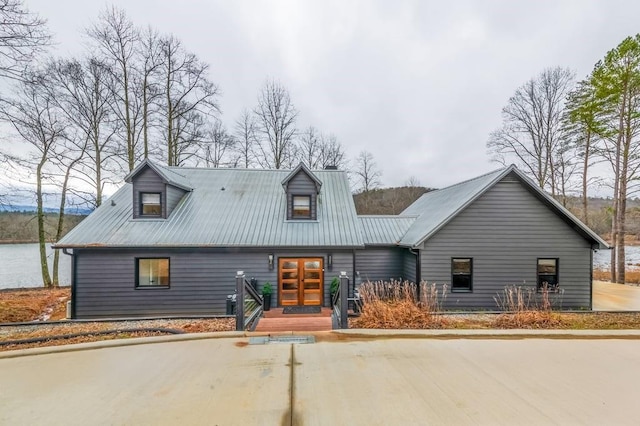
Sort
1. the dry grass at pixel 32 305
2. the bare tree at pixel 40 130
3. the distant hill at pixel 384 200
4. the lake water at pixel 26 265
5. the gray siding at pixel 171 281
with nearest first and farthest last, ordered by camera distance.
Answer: the dry grass at pixel 32 305, the gray siding at pixel 171 281, the bare tree at pixel 40 130, the lake water at pixel 26 265, the distant hill at pixel 384 200

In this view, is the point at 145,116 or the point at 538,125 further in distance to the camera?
the point at 538,125

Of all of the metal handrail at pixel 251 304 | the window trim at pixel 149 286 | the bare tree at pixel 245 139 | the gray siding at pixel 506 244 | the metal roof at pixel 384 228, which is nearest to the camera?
the metal handrail at pixel 251 304

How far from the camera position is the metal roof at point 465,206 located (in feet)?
30.1

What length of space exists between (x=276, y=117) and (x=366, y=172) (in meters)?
11.3

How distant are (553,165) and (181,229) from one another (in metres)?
20.8

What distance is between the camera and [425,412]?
256cm

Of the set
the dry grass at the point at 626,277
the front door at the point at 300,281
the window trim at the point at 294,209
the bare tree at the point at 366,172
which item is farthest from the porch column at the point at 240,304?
the bare tree at the point at 366,172

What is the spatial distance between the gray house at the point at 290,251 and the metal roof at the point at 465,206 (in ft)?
0.18

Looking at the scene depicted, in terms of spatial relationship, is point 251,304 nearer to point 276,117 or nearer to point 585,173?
point 276,117

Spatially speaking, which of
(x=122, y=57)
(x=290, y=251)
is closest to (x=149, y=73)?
(x=122, y=57)

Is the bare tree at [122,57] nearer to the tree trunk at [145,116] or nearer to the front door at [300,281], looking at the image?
the tree trunk at [145,116]

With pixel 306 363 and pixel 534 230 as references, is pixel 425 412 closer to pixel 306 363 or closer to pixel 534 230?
pixel 306 363

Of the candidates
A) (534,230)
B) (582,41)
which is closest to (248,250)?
(534,230)

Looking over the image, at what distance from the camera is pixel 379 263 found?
10867 millimetres
